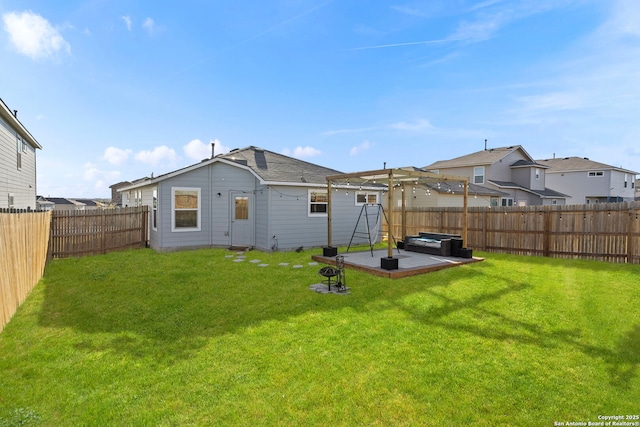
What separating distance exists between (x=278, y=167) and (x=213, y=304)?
833 cm

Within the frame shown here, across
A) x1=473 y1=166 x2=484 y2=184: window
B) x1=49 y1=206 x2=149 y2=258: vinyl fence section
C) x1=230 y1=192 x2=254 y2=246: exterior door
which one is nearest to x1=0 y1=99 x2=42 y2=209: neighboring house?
x1=49 y1=206 x2=149 y2=258: vinyl fence section

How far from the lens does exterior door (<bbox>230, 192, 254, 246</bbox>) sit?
39.5 feet

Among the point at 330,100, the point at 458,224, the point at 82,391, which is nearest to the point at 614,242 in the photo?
the point at 458,224

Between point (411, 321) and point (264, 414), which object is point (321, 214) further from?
point (264, 414)

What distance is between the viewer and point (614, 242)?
927 cm

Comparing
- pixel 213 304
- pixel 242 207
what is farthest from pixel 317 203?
pixel 213 304

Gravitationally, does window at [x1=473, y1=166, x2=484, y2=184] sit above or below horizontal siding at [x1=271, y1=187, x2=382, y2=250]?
above

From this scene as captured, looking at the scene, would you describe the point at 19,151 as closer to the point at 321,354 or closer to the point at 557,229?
the point at 321,354

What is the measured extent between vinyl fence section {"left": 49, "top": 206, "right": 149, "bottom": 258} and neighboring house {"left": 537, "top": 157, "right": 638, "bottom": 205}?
32801 mm

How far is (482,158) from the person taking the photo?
24781mm

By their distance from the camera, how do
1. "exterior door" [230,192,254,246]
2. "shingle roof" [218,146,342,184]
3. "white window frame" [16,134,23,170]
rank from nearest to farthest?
"shingle roof" [218,146,342,184] < "exterior door" [230,192,254,246] < "white window frame" [16,134,23,170]

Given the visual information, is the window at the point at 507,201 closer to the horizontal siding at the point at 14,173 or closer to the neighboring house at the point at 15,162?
the horizontal siding at the point at 14,173

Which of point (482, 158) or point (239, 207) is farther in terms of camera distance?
point (482, 158)

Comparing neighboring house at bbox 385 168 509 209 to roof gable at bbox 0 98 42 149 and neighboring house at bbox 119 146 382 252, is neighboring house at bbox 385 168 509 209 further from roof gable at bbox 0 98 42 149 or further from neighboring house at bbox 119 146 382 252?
roof gable at bbox 0 98 42 149
